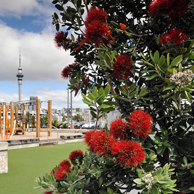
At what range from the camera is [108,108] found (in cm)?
128

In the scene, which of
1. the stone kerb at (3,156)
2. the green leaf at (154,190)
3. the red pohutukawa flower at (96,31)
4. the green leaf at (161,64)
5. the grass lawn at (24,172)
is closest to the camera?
the green leaf at (154,190)

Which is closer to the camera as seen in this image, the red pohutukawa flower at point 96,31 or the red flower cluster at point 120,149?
the red flower cluster at point 120,149

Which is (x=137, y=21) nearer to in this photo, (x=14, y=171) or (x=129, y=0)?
(x=129, y=0)

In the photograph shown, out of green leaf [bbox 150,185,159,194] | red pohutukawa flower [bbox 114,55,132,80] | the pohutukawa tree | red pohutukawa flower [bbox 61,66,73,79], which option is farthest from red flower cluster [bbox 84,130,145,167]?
red pohutukawa flower [bbox 61,66,73,79]

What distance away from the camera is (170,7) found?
123 centimetres

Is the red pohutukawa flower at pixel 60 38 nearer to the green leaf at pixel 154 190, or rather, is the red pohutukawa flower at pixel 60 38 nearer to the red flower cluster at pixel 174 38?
the red flower cluster at pixel 174 38

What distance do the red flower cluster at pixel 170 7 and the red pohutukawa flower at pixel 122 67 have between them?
359mm

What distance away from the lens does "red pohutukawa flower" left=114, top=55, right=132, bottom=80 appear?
3.97ft

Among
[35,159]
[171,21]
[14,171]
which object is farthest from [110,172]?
[35,159]

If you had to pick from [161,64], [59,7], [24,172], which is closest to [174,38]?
[161,64]

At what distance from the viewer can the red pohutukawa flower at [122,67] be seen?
1.21 meters

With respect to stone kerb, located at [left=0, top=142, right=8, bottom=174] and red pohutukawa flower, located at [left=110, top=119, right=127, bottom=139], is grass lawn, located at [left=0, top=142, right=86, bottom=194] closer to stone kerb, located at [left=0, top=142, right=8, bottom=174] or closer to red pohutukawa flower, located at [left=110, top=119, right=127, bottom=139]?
stone kerb, located at [left=0, top=142, right=8, bottom=174]

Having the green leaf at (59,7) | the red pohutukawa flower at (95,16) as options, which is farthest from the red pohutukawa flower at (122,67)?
the green leaf at (59,7)

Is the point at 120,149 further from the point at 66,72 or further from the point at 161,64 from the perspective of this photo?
the point at 66,72
